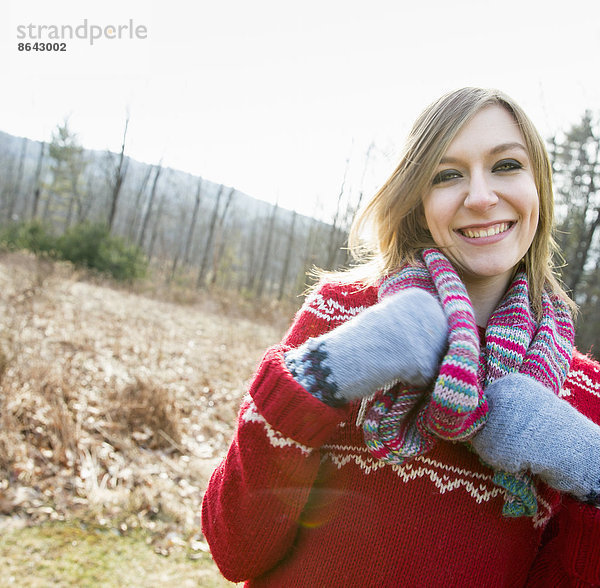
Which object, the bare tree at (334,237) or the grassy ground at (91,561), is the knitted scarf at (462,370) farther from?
the bare tree at (334,237)

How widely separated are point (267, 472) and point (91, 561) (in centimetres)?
255

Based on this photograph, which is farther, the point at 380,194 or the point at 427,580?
the point at 380,194

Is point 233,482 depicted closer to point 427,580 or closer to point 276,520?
point 276,520

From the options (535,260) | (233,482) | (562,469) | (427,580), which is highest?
(535,260)

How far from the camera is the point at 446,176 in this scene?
4.47 ft

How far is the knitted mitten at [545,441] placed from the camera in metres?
0.96

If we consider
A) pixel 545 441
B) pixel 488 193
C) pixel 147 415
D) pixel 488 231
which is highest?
pixel 488 193

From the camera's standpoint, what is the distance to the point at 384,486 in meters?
1.12

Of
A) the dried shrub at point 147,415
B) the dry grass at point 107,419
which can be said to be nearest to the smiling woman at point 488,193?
the dry grass at point 107,419

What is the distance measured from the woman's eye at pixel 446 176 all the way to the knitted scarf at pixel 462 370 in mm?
228

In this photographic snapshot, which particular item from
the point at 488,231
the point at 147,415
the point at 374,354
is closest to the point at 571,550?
the point at 374,354

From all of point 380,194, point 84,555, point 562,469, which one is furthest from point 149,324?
point 562,469

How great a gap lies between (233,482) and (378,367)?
48 centimetres

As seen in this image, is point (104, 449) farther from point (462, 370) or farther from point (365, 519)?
point (462, 370)
